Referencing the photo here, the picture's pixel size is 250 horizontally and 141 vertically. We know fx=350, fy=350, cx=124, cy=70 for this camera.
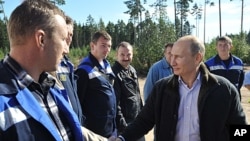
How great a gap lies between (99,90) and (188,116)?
154cm

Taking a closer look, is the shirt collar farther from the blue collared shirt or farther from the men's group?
the blue collared shirt

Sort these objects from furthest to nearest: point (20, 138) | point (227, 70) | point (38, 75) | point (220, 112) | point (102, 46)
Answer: point (227, 70), point (102, 46), point (220, 112), point (38, 75), point (20, 138)

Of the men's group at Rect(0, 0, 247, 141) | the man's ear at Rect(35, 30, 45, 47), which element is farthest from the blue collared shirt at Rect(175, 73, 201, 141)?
the man's ear at Rect(35, 30, 45, 47)

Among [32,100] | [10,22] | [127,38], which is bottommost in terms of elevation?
[127,38]

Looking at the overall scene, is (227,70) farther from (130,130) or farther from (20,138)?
(20,138)

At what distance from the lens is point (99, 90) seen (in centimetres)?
444

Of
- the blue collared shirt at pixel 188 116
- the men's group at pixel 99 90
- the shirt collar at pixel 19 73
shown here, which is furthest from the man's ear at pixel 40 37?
the blue collared shirt at pixel 188 116

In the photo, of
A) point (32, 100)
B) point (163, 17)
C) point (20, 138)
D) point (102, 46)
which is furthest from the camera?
point (163, 17)

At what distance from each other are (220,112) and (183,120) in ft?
1.11

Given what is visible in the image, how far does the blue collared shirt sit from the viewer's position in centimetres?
319

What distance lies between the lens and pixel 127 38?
69375 millimetres

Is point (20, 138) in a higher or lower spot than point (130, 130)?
higher

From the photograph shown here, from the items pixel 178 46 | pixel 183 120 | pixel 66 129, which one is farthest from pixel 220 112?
pixel 66 129

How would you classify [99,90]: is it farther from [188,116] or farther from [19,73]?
[19,73]
